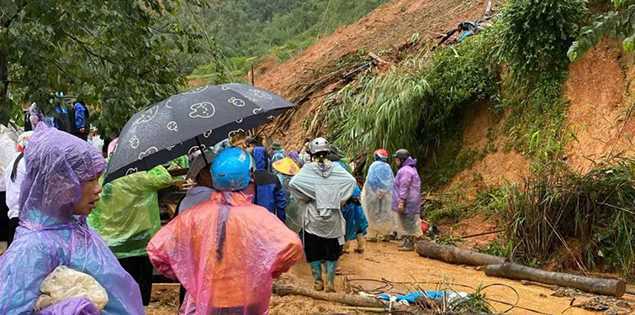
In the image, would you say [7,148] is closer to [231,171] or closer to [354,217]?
[354,217]

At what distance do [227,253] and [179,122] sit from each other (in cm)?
111

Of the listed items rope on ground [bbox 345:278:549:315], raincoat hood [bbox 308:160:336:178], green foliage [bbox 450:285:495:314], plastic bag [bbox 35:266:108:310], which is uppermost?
raincoat hood [bbox 308:160:336:178]

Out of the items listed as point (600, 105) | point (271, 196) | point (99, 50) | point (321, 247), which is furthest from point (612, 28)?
point (600, 105)

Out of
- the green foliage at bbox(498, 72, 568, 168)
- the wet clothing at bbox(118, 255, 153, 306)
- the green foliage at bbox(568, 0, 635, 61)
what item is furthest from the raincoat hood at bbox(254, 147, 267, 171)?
the green foliage at bbox(568, 0, 635, 61)

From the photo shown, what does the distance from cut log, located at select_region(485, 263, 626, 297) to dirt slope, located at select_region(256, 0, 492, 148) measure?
38.0ft

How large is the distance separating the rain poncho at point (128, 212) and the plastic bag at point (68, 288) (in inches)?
152

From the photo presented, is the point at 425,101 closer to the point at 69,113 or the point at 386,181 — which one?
the point at 386,181

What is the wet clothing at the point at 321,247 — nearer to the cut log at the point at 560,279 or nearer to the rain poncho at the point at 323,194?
the rain poncho at the point at 323,194

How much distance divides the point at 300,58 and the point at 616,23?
25.6 meters

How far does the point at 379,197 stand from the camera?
494 inches

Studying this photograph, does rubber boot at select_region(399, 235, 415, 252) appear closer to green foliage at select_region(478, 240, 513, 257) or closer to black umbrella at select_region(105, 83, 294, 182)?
green foliage at select_region(478, 240, 513, 257)

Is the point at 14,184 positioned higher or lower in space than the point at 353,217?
higher

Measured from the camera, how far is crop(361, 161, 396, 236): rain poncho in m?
12.5

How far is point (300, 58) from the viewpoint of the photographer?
102 feet
